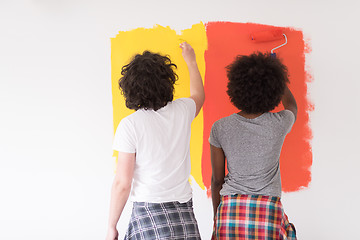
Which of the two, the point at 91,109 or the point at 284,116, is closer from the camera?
the point at 284,116

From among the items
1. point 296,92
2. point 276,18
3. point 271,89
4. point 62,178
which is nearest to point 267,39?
point 276,18

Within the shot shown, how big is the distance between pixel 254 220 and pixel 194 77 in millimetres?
664

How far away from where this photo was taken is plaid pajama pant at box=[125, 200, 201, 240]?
1.12 meters

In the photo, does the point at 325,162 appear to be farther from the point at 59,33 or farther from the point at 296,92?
the point at 59,33

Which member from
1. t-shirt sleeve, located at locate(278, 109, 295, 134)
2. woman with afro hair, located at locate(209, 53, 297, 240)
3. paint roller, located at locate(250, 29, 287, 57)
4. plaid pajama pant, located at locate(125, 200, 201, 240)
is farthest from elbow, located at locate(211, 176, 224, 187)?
paint roller, located at locate(250, 29, 287, 57)

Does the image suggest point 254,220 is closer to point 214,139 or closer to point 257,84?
point 214,139

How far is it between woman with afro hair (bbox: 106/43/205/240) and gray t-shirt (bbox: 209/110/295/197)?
18 cm

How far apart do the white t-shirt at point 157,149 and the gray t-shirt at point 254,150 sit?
172 millimetres

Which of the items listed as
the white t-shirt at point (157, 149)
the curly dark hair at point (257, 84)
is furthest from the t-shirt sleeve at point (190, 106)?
the curly dark hair at point (257, 84)

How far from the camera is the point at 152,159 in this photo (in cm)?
113

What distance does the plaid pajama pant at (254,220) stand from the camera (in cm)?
117

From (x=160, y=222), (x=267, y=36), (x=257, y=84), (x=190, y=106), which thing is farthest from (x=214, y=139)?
(x=267, y=36)

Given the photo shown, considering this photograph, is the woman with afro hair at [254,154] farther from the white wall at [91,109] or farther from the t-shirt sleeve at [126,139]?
the white wall at [91,109]

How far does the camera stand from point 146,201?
1.14 metres
